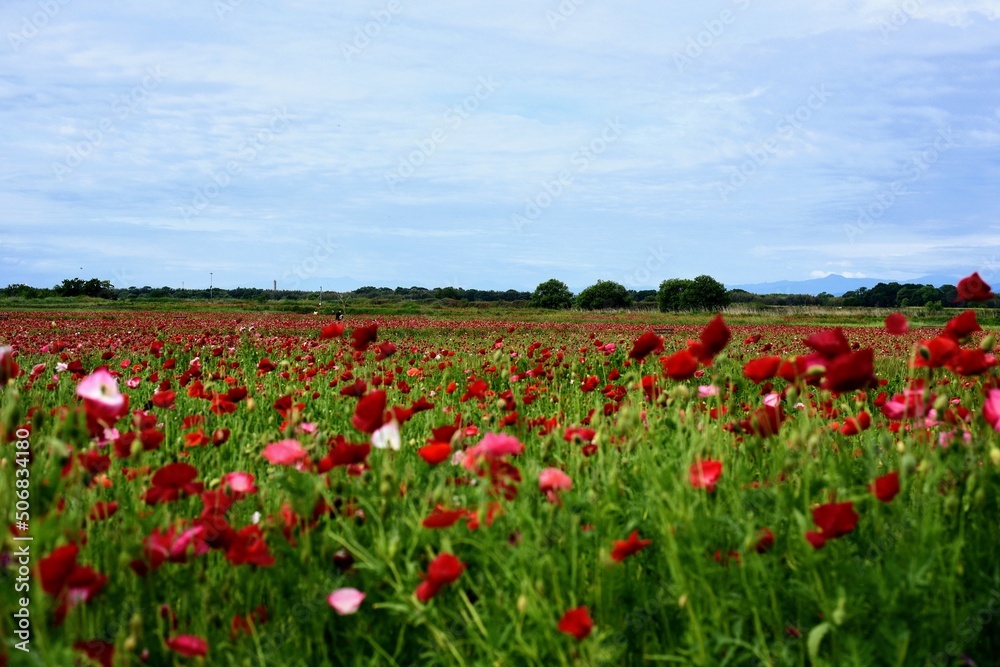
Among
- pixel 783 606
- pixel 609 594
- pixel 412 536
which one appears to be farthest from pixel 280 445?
pixel 783 606

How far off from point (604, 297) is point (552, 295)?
17.4ft

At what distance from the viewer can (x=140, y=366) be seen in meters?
6.95

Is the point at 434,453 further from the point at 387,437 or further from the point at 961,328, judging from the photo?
the point at 961,328

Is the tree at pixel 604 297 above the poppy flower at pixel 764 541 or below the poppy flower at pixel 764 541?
above

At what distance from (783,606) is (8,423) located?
197cm

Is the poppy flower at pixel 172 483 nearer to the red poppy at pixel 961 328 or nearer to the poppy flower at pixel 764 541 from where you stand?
the poppy flower at pixel 764 541

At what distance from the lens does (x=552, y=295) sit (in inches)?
3049

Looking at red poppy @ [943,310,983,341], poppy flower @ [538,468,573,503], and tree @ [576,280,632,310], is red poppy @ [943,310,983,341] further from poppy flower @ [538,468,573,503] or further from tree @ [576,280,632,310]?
tree @ [576,280,632,310]

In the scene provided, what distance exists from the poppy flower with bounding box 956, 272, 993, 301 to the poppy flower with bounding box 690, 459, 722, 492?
4.00 ft

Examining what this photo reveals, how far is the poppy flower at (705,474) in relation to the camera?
78.9 inches

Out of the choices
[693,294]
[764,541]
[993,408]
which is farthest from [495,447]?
[693,294]

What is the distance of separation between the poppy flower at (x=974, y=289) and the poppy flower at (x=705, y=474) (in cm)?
122

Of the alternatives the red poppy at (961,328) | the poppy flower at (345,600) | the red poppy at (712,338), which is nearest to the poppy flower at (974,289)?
the red poppy at (961,328)

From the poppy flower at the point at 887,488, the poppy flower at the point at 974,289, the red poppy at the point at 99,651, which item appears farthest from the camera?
the poppy flower at the point at 974,289
